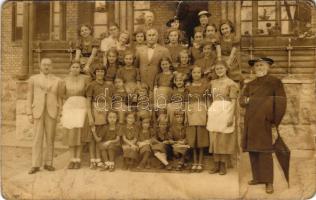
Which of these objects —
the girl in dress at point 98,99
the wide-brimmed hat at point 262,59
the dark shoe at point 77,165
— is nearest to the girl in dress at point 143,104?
the girl in dress at point 98,99

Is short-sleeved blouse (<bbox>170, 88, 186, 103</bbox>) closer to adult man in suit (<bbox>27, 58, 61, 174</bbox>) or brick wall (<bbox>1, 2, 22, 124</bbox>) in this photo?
adult man in suit (<bbox>27, 58, 61, 174</bbox>)

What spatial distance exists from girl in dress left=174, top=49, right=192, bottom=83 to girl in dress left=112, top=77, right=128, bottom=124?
1.31 ft

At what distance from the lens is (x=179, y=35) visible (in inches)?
114

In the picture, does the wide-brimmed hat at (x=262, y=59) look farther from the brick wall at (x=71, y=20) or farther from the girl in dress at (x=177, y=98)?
the brick wall at (x=71, y=20)

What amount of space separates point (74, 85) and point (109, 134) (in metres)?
0.43

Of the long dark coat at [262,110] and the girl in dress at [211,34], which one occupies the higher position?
the girl in dress at [211,34]

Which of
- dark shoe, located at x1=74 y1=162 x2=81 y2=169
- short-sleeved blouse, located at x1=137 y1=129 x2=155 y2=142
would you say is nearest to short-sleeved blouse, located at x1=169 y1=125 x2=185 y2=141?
short-sleeved blouse, located at x1=137 y1=129 x2=155 y2=142

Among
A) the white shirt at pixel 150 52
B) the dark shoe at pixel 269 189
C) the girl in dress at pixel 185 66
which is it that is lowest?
the dark shoe at pixel 269 189

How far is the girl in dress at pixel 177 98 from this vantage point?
2812 mm

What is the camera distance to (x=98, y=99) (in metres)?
Result: 2.87

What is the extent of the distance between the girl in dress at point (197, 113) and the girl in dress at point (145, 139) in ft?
0.90

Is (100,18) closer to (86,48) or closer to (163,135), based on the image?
(86,48)

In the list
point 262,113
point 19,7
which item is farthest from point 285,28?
point 19,7

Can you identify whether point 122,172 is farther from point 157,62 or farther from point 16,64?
point 16,64
